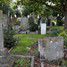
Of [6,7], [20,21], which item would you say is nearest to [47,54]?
[20,21]

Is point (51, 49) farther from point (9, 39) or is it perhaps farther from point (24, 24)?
point (24, 24)

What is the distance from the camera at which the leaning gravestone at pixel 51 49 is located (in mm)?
7191

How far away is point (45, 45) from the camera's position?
7223 mm

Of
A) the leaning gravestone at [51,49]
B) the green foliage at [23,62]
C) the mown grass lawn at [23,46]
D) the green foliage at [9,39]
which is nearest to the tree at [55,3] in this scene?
the mown grass lawn at [23,46]

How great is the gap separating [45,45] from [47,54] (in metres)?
0.31

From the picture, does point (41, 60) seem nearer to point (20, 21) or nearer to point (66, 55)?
point (66, 55)

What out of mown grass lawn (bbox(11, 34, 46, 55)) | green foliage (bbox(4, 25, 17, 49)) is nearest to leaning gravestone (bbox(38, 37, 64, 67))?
mown grass lawn (bbox(11, 34, 46, 55))

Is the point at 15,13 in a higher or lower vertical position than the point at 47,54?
higher

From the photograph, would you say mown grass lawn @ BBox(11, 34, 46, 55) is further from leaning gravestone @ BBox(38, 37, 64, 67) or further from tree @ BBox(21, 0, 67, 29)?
tree @ BBox(21, 0, 67, 29)

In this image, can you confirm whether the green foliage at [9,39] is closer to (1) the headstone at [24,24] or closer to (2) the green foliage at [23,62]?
(2) the green foliage at [23,62]

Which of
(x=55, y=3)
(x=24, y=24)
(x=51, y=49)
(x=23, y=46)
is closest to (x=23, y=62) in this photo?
(x=51, y=49)

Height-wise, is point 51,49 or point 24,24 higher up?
point 24,24

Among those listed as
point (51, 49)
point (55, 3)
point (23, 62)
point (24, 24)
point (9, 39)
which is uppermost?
point (55, 3)

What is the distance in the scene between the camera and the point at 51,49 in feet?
23.6
